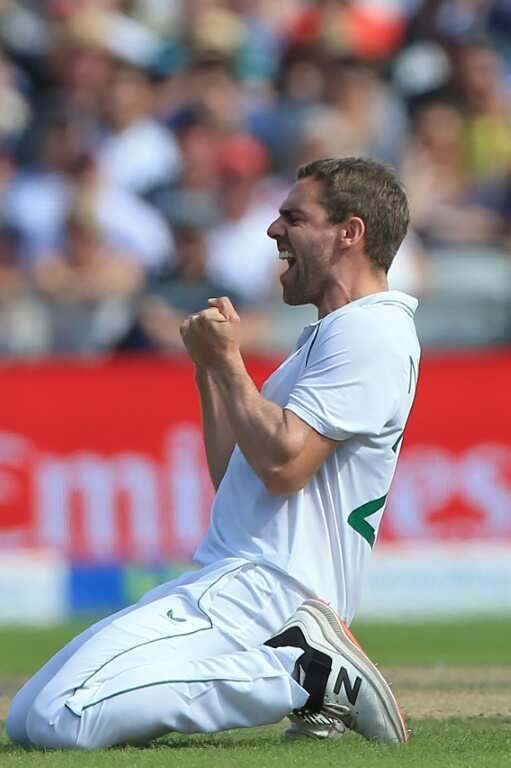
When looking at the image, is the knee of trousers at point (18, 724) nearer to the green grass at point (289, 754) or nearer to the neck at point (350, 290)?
the green grass at point (289, 754)

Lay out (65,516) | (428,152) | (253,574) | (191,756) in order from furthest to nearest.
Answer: (428,152)
(65,516)
(253,574)
(191,756)

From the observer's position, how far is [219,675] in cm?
500

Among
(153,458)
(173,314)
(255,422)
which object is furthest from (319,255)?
(173,314)

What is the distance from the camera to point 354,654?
5.11 m

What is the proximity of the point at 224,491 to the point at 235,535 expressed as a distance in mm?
169

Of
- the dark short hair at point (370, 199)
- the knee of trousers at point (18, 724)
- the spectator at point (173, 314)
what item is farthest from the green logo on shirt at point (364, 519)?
the spectator at point (173, 314)

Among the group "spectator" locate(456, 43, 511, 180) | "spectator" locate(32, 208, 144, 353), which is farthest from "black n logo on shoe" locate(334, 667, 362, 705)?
"spectator" locate(456, 43, 511, 180)

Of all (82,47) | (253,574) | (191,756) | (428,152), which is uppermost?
(82,47)

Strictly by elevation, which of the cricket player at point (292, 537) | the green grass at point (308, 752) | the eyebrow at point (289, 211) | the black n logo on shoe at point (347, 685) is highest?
the eyebrow at point (289, 211)

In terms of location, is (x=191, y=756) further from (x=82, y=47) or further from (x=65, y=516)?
(x=82, y=47)

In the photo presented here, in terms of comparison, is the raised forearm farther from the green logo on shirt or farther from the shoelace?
the shoelace

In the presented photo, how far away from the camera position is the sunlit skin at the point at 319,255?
542cm

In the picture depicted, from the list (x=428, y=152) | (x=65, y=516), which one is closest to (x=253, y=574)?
(x=65, y=516)

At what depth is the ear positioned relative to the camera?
212 inches
